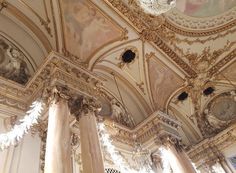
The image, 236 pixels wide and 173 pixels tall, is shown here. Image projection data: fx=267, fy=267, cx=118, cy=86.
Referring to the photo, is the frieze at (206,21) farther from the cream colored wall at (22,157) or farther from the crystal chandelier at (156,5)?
the cream colored wall at (22,157)

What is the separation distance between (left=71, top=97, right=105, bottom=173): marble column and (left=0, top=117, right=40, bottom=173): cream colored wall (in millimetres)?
1096

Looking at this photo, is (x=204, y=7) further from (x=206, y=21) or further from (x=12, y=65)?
(x=12, y=65)

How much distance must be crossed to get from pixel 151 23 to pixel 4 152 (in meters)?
6.05

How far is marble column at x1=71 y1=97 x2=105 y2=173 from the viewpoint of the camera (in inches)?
189

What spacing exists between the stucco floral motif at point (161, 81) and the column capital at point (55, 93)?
430cm

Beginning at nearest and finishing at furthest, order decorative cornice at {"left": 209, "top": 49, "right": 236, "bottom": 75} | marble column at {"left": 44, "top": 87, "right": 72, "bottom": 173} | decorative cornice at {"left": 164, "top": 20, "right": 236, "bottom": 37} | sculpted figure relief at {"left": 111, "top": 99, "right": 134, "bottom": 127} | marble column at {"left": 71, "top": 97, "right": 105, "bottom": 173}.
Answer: marble column at {"left": 44, "top": 87, "right": 72, "bottom": 173}
marble column at {"left": 71, "top": 97, "right": 105, "bottom": 173}
sculpted figure relief at {"left": 111, "top": 99, "right": 134, "bottom": 127}
decorative cornice at {"left": 164, "top": 20, "right": 236, "bottom": 37}
decorative cornice at {"left": 209, "top": 49, "right": 236, "bottom": 75}

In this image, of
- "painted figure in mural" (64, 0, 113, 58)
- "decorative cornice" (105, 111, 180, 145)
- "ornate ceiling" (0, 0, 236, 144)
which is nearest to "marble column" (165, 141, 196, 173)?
"decorative cornice" (105, 111, 180, 145)

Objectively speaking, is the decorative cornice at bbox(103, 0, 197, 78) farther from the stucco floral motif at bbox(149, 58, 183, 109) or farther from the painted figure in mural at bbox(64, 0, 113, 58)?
the painted figure in mural at bbox(64, 0, 113, 58)

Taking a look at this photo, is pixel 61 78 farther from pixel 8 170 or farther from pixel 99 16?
pixel 99 16

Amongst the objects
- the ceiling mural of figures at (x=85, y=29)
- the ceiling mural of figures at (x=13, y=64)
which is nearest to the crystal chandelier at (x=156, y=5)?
the ceiling mural of figures at (x=85, y=29)

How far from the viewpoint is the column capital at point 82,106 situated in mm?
5830

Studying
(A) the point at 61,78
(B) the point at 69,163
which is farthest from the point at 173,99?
(B) the point at 69,163

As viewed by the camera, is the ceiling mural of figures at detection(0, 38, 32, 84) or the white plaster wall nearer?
the ceiling mural of figures at detection(0, 38, 32, 84)

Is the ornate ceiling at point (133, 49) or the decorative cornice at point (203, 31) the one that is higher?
the decorative cornice at point (203, 31)
